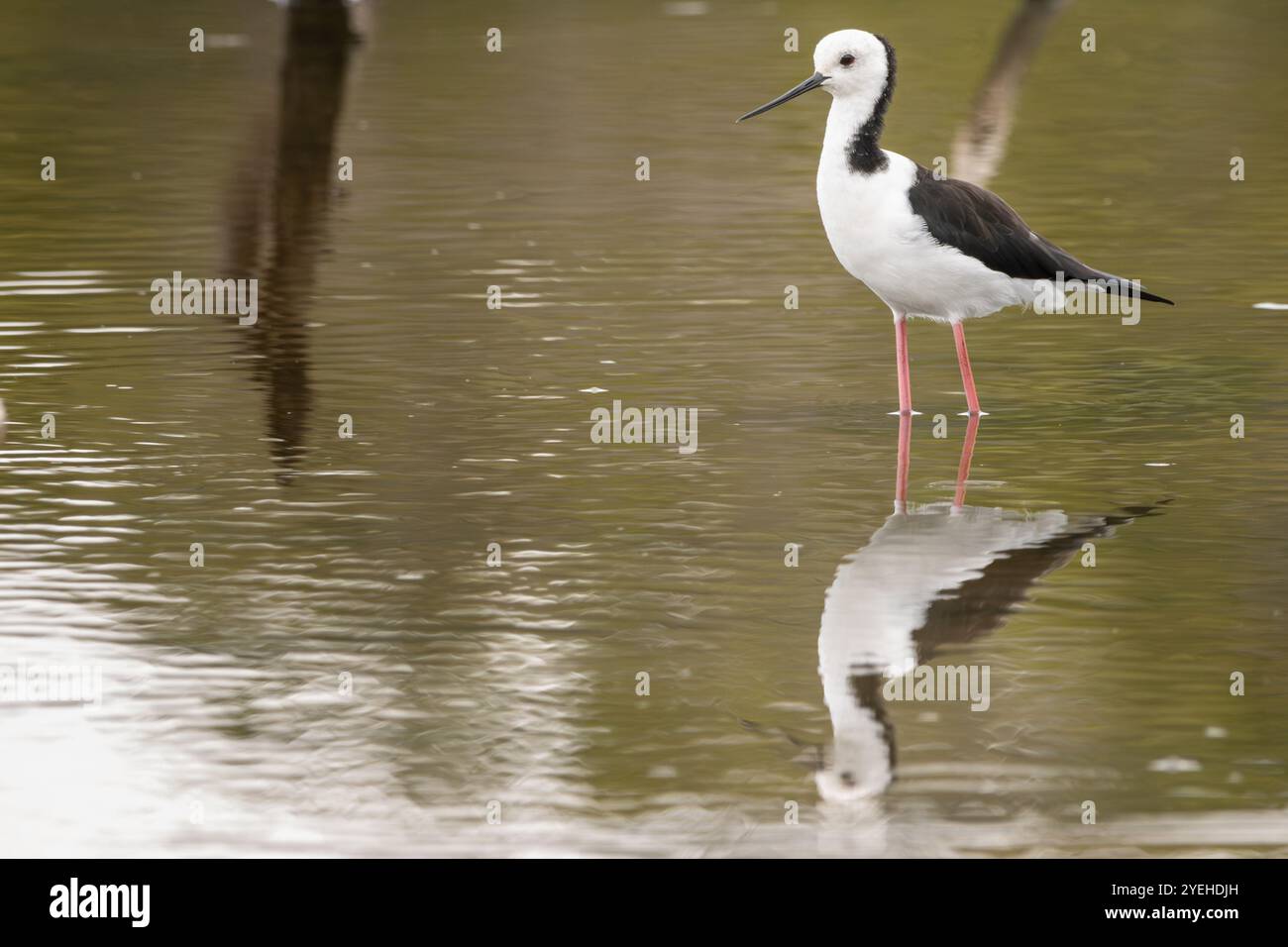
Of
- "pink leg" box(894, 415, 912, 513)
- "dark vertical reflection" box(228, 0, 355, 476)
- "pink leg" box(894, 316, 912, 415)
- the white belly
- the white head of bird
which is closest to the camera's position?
"pink leg" box(894, 415, 912, 513)

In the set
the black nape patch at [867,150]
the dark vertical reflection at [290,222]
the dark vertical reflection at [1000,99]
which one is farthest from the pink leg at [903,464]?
the dark vertical reflection at [1000,99]

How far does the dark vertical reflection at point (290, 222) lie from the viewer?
12.8 meters

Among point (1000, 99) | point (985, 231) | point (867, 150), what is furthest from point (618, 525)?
point (1000, 99)

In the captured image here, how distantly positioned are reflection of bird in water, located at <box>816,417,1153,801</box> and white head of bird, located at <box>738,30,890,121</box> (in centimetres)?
194

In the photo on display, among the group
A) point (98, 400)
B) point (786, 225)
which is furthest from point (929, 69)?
point (98, 400)

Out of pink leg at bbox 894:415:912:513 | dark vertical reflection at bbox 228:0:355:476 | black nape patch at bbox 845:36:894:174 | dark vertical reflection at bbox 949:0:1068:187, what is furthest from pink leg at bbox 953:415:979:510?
dark vertical reflection at bbox 949:0:1068:187

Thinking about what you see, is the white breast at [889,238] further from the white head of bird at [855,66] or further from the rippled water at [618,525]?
the rippled water at [618,525]

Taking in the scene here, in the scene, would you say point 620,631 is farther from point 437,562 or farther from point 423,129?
point 423,129

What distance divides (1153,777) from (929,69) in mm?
23105

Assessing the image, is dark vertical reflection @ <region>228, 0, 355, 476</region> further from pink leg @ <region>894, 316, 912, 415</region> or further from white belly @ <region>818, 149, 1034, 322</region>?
pink leg @ <region>894, 316, 912, 415</region>

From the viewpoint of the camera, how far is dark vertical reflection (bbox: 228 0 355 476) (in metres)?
12.8

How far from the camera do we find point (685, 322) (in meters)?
14.5

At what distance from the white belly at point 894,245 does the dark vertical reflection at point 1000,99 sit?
25.2 feet

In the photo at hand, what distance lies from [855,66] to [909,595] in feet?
11.9
